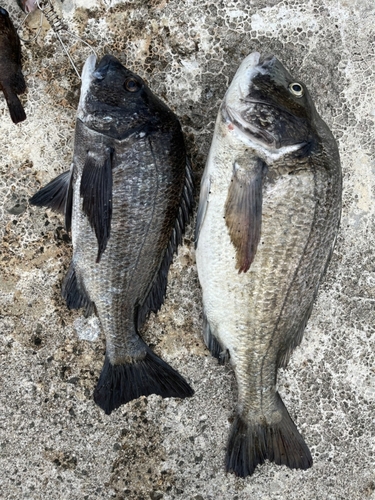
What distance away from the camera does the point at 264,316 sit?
2.17m

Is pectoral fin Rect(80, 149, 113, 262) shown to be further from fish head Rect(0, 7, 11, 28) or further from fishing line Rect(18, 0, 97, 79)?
fish head Rect(0, 7, 11, 28)

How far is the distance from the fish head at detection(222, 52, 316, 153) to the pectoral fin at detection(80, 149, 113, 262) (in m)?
0.58

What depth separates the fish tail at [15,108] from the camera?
2.41 metres

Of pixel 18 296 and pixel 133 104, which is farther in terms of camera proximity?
pixel 18 296

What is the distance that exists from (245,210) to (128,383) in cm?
101

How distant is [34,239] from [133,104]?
0.89 m

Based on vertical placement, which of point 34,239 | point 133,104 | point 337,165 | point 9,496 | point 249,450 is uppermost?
point 133,104

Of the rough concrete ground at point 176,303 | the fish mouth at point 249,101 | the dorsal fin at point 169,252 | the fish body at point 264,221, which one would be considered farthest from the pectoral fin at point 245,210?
the rough concrete ground at point 176,303

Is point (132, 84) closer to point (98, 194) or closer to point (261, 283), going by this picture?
point (98, 194)

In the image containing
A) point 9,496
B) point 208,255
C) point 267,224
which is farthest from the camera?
point 9,496

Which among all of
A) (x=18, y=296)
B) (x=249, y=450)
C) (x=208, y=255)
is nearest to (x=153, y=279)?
(x=208, y=255)

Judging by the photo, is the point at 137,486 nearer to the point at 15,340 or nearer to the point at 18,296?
the point at 15,340

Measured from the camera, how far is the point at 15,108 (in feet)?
7.94

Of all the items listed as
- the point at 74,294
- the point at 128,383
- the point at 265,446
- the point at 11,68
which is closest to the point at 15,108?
the point at 11,68
